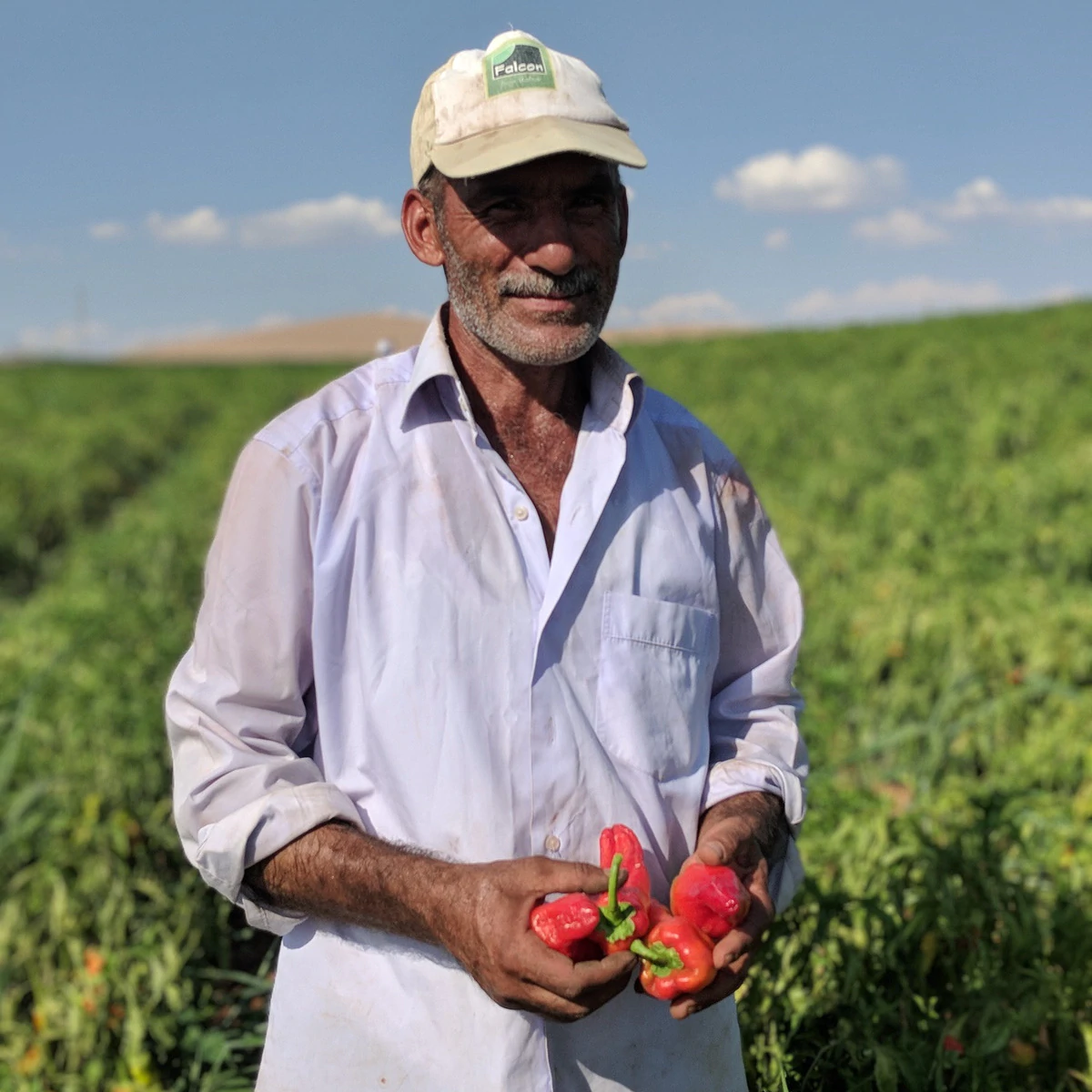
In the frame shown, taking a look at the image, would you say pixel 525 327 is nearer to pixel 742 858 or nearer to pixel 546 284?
pixel 546 284

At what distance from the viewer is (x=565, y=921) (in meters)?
1.62

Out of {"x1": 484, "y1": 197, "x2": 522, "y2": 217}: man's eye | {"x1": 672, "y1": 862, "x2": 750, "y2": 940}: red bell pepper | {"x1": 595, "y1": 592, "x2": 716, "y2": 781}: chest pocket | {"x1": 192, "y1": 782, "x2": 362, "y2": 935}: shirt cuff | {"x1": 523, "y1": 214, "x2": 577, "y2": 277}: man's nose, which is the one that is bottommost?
{"x1": 672, "y1": 862, "x2": 750, "y2": 940}: red bell pepper

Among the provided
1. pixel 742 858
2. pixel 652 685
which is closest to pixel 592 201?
pixel 652 685

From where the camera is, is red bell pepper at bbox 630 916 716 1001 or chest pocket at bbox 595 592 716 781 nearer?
red bell pepper at bbox 630 916 716 1001

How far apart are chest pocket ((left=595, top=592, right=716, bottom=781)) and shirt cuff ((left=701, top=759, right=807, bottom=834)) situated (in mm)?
59

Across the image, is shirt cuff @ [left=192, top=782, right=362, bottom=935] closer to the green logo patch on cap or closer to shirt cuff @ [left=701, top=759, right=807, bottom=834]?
shirt cuff @ [left=701, top=759, right=807, bottom=834]

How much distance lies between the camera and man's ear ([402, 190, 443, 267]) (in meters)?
2.04

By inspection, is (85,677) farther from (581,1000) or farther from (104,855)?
(581,1000)

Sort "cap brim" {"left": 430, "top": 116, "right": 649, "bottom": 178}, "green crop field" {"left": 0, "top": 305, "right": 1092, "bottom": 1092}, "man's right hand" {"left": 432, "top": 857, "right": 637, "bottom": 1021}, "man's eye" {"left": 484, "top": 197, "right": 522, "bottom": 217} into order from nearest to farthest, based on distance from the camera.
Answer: "man's right hand" {"left": 432, "top": 857, "right": 637, "bottom": 1021} → "cap brim" {"left": 430, "top": 116, "right": 649, "bottom": 178} → "man's eye" {"left": 484, "top": 197, "right": 522, "bottom": 217} → "green crop field" {"left": 0, "top": 305, "right": 1092, "bottom": 1092}

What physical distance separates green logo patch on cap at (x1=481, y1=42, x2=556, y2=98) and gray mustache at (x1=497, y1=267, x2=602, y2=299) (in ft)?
0.85

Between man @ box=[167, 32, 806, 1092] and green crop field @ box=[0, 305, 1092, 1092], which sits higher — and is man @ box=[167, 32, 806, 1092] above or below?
above

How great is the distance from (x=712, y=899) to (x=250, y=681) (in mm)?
686

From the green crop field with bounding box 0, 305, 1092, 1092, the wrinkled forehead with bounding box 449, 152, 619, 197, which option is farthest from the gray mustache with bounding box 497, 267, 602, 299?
the green crop field with bounding box 0, 305, 1092, 1092

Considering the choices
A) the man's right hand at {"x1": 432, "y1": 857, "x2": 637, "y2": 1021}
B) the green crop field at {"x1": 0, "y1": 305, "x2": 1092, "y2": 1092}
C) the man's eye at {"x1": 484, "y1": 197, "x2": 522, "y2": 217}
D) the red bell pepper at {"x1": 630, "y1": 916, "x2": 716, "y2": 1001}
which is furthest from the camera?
the green crop field at {"x1": 0, "y1": 305, "x2": 1092, "y2": 1092}
